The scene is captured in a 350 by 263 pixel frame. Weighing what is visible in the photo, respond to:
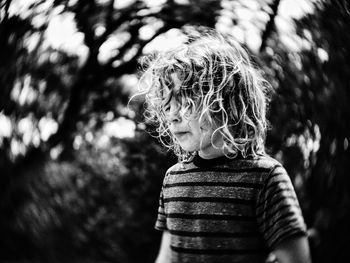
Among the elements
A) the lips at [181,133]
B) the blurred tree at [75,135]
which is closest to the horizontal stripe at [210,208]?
the lips at [181,133]

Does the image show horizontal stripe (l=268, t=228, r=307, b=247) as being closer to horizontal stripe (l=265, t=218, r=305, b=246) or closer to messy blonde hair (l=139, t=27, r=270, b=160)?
horizontal stripe (l=265, t=218, r=305, b=246)

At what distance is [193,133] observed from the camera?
1.98 ft

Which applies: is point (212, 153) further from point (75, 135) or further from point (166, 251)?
point (75, 135)

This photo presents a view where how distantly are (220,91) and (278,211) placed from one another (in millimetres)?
219

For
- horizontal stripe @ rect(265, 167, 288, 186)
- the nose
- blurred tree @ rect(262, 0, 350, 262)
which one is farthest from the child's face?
blurred tree @ rect(262, 0, 350, 262)

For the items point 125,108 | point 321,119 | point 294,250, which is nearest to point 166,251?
point 294,250

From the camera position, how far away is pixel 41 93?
37.9 inches

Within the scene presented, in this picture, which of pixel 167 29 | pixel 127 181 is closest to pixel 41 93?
pixel 167 29

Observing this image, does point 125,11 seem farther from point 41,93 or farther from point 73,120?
point 73,120

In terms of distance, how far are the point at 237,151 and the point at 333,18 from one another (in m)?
0.27

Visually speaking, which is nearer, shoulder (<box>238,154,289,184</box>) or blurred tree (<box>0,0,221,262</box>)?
shoulder (<box>238,154,289,184</box>)

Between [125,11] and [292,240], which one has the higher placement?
[125,11]

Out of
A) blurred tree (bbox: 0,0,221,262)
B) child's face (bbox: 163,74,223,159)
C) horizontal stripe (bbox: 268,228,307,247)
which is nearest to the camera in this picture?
horizontal stripe (bbox: 268,228,307,247)

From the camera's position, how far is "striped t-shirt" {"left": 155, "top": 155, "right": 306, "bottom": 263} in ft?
1.65
